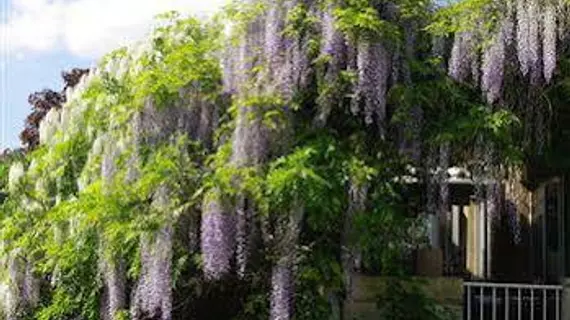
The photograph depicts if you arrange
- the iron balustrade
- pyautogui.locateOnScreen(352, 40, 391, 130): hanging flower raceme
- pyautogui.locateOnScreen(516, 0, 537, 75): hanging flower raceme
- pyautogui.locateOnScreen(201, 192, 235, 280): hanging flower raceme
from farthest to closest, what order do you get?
the iron balustrade, pyautogui.locateOnScreen(516, 0, 537, 75): hanging flower raceme, pyautogui.locateOnScreen(352, 40, 391, 130): hanging flower raceme, pyautogui.locateOnScreen(201, 192, 235, 280): hanging flower raceme

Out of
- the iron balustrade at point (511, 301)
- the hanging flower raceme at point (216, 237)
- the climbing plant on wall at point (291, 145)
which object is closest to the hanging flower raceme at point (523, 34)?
the climbing plant on wall at point (291, 145)

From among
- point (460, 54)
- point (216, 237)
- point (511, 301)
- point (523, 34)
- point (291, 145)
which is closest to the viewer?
point (216, 237)

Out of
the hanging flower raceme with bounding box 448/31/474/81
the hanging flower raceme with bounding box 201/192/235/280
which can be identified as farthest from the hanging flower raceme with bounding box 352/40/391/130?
the hanging flower raceme with bounding box 201/192/235/280

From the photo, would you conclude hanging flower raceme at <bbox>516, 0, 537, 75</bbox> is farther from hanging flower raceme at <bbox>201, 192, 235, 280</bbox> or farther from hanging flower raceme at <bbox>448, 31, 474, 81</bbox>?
hanging flower raceme at <bbox>201, 192, 235, 280</bbox>

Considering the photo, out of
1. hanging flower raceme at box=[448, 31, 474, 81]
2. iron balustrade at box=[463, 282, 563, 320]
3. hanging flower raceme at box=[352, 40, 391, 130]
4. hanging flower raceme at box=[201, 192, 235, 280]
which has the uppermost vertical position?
hanging flower raceme at box=[448, 31, 474, 81]

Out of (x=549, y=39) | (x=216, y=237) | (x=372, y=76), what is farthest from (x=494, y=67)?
(x=216, y=237)

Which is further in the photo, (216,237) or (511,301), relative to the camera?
(511,301)

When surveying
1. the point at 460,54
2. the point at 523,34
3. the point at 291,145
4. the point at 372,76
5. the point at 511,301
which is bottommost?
the point at 511,301

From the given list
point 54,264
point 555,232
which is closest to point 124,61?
point 54,264

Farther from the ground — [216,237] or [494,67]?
[494,67]

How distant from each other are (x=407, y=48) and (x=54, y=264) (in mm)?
3574

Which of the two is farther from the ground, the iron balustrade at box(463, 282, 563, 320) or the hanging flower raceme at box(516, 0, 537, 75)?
the hanging flower raceme at box(516, 0, 537, 75)

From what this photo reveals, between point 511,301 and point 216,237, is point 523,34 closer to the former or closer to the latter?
point 216,237

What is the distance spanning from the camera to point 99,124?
32.8 feet
